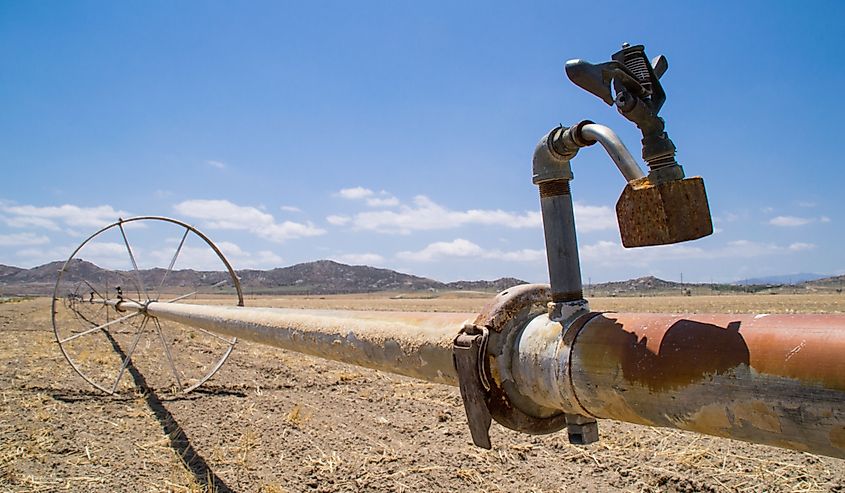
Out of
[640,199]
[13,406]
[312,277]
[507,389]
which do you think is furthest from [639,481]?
[312,277]

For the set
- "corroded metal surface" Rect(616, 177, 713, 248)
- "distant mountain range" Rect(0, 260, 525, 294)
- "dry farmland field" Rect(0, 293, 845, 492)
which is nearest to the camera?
"corroded metal surface" Rect(616, 177, 713, 248)

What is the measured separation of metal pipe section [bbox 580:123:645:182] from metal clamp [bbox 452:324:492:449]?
538mm

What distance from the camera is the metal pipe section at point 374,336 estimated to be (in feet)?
5.78

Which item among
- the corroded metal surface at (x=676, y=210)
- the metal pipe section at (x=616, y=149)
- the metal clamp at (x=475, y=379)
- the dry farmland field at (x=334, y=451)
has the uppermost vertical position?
the metal pipe section at (x=616, y=149)

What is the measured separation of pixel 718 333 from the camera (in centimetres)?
106

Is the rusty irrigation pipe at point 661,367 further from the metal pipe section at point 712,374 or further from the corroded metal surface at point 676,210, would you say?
the corroded metal surface at point 676,210

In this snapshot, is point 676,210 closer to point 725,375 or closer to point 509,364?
point 725,375

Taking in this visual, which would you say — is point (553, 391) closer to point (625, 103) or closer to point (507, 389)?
point (507, 389)

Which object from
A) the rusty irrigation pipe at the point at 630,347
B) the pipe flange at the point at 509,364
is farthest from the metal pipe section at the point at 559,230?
the pipe flange at the point at 509,364

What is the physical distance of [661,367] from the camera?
110cm

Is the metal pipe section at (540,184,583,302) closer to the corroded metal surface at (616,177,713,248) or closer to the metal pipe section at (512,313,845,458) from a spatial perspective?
the metal pipe section at (512,313,845,458)

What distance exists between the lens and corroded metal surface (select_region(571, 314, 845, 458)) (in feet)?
3.00

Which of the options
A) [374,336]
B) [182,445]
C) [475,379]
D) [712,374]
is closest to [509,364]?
[475,379]

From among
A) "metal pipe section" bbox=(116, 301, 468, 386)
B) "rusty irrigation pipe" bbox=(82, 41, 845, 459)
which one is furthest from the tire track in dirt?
"rusty irrigation pipe" bbox=(82, 41, 845, 459)
